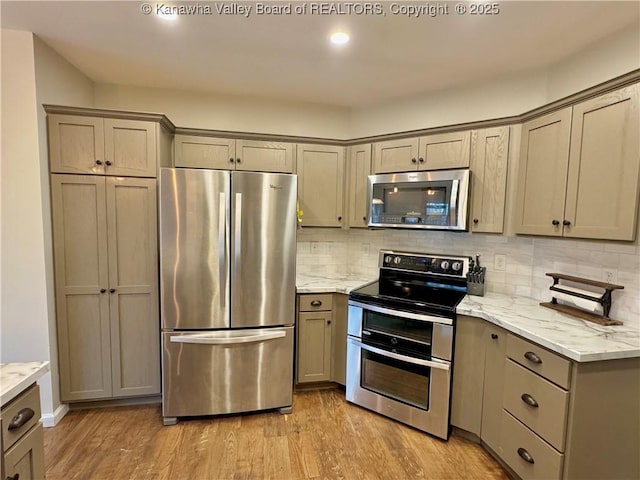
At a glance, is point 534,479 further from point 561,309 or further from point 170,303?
point 170,303

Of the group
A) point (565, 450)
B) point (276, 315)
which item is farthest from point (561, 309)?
point (276, 315)

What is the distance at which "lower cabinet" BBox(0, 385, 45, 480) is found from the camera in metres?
1.08

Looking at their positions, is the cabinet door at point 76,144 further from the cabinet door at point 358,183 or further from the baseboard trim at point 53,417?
the cabinet door at point 358,183

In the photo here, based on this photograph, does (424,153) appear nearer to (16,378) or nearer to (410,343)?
(410,343)

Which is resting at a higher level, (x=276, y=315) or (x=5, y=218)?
(x=5, y=218)

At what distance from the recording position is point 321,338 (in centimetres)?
279

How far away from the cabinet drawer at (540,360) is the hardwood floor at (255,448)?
2.48 feet

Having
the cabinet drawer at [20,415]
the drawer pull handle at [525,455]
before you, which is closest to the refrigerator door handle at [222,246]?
the cabinet drawer at [20,415]

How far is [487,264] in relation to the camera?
2.71 m

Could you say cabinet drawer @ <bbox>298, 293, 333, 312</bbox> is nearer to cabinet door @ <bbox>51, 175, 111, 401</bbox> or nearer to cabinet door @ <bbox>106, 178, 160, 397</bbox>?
cabinet door @ <bbox>106, 178, 160, 397</bbox>

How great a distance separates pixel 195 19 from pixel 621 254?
2.78 meters

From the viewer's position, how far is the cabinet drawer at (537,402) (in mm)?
1620

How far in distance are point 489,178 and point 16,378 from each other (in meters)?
2.74

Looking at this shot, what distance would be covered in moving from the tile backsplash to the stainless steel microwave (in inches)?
Result: 16.8
